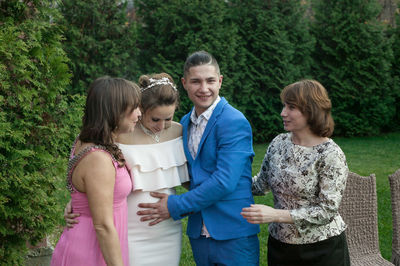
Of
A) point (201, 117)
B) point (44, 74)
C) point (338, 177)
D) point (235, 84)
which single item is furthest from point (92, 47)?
point (338, 177)

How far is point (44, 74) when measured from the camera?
12.9 feet

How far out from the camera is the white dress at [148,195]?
8.57ft

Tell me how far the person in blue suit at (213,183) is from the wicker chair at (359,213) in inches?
40.4

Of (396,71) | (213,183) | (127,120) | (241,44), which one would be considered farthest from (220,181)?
(396,71)

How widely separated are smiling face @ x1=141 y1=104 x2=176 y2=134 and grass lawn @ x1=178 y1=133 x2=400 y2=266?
249cm

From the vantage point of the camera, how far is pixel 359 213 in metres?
3.42

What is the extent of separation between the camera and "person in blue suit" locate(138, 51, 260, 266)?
8.37 ft

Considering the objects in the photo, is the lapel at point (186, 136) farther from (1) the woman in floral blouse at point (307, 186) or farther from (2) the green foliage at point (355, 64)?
(2) the green foliage at point (355, 64)

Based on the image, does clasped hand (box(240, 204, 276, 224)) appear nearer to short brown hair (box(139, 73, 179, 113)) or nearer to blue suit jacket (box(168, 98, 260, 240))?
blue suit jacket (box(168, 98, 260, 240))

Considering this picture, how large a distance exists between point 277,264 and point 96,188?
1296 mm

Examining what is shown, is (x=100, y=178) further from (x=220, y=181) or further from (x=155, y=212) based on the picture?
(x=220, y=181)

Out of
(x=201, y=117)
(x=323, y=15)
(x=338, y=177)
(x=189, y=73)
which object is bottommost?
(x=338, y=177)

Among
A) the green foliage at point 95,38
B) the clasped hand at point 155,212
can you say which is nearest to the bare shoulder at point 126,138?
the clasped hand at point 155,212

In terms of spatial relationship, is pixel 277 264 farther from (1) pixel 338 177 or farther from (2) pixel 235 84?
(2) pixel 235 84
